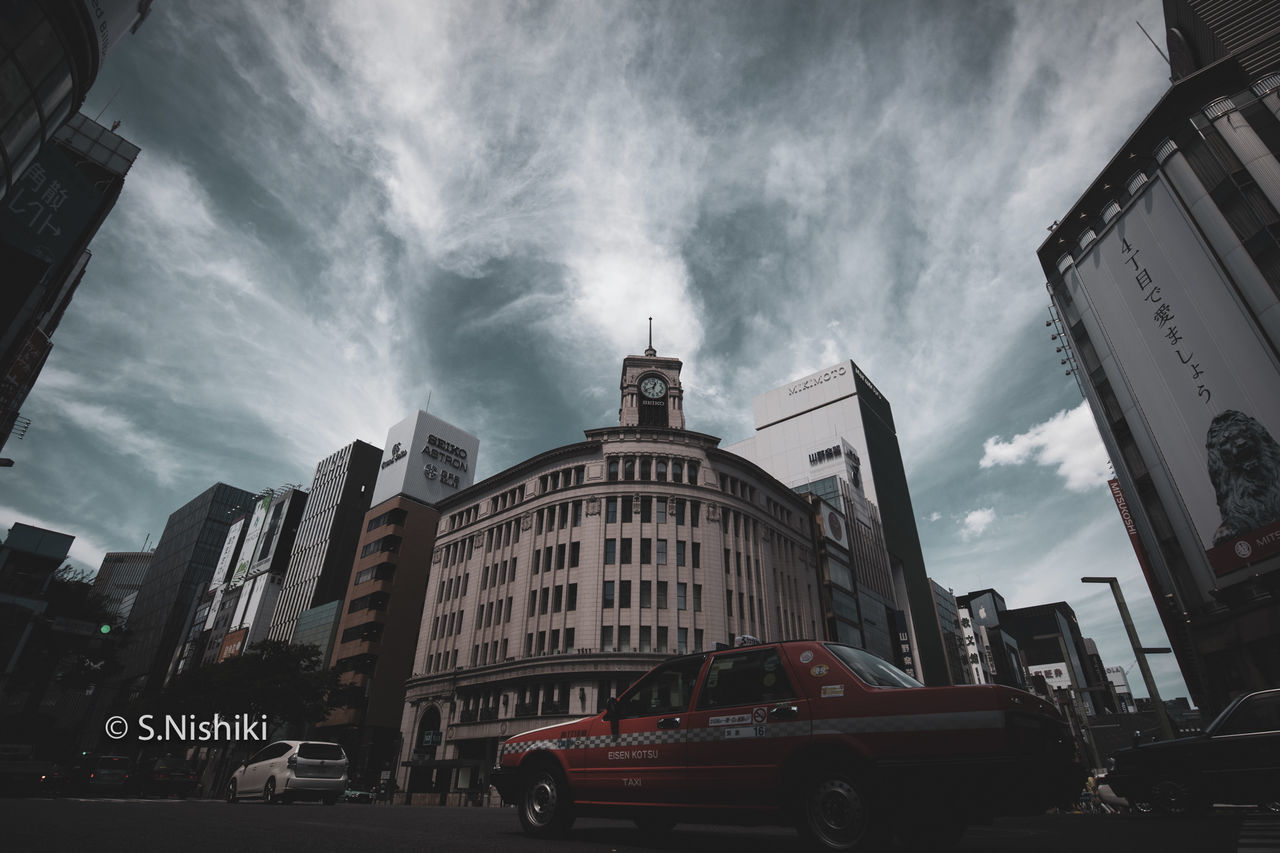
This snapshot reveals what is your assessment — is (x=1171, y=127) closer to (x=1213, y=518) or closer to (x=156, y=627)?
(x=1213, y=518)

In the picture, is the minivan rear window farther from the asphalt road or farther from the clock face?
the clock face

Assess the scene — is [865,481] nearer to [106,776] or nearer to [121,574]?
[106,776]

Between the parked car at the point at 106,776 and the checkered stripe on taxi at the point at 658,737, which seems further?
the parked car at the point at 106,776

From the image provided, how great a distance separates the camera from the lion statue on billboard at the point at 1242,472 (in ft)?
82.2

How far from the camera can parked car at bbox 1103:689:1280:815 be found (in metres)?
8.45

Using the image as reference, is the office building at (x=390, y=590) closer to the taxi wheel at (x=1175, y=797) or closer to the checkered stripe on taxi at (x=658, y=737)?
the checkered stripe on taxi at (x=658, y=737)

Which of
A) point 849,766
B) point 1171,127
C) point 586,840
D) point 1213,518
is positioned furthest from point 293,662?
point 1171,127

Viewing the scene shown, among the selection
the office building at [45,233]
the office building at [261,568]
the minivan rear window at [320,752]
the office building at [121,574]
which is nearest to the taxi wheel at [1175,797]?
the minivan rear window at [320,752]

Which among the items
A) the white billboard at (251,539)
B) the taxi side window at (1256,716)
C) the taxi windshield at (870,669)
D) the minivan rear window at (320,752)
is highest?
the white billboard at (251,539)

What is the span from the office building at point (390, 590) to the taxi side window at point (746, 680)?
4756 cm

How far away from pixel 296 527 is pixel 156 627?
1629 inches

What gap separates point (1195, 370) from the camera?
1130 inches

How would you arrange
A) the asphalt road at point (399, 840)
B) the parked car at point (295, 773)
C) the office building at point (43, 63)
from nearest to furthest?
1. the asphalt road at point (399, 840)
2. the parked car at point (295, 773)
3. the office building at point (43, 63)

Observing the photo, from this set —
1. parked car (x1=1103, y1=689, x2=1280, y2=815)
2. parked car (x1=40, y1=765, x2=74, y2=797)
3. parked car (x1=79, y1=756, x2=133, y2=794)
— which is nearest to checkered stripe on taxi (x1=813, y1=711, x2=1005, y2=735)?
parked car (x1=1103, y1=689, x2=1280, y2=815)
